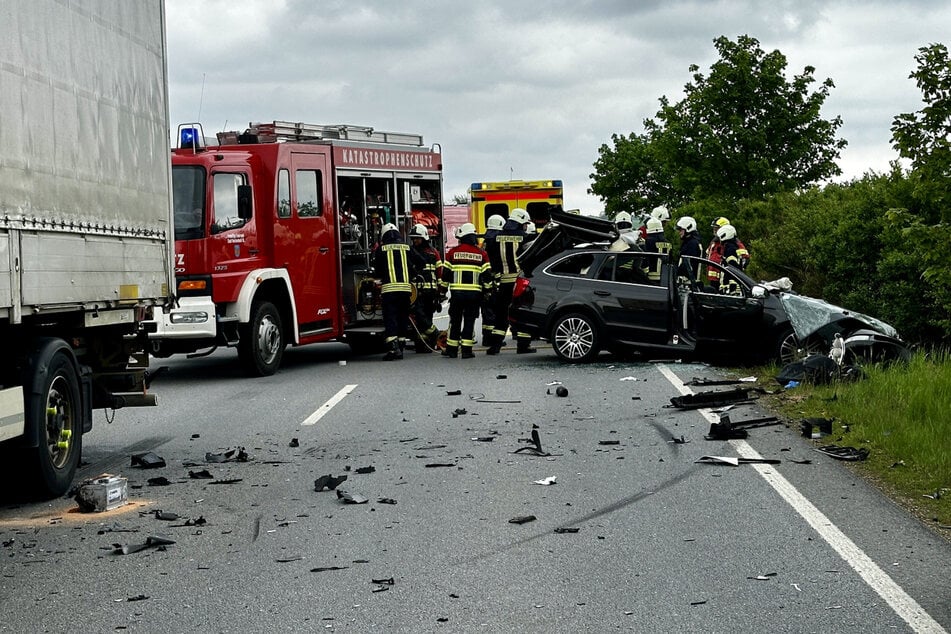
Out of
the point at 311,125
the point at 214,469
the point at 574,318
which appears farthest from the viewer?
the point at 311,125

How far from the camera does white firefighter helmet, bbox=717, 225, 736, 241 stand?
1893 centimetres

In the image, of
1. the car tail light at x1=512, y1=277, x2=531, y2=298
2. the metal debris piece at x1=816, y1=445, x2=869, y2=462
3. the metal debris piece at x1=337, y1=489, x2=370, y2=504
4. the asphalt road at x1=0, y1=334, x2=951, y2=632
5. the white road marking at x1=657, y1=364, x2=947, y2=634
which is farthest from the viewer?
the car tail light at x1=512, y1=277, x2=531, y2=298

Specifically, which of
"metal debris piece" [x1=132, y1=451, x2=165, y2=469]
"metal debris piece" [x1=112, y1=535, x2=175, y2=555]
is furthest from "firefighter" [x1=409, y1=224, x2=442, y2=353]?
"metal debris piece" [x1=112, y1=535, x2=175, y2=555]

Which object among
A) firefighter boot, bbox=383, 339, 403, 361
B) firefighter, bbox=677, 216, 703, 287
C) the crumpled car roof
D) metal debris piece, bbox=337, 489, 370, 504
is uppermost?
firefighter, bbox=677, 216, 703, 287

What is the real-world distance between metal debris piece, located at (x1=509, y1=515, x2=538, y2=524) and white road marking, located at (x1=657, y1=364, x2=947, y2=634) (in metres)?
1.59

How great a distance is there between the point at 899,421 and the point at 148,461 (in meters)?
6.17

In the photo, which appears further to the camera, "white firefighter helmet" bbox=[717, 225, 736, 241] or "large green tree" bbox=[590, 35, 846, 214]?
"large green tree" bbox=[590, 35, 846, 214]

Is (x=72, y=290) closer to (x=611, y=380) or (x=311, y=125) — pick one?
(x=611, y=380)

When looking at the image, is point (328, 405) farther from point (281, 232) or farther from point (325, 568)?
point (325, 568)

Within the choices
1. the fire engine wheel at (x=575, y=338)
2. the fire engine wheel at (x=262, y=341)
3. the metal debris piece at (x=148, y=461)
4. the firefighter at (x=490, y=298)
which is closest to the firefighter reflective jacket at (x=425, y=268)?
the firefighter at (x=490, y=298)

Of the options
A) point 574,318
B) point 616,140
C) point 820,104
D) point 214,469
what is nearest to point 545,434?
point 214,469

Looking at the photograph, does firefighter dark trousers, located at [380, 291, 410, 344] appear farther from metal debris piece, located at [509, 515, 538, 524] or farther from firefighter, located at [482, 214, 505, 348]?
metal debris piece, located at [509, 515, 538, 524]

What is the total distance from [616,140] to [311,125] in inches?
2279

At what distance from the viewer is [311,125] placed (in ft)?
61.7
